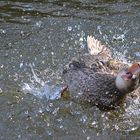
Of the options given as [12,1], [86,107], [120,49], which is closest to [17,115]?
[86,107]

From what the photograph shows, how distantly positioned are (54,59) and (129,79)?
2387 millimetres

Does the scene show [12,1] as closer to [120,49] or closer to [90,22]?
[90,22]

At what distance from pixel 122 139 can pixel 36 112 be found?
1.13 meters

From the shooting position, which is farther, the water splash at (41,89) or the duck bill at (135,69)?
the water splash at (41,89)

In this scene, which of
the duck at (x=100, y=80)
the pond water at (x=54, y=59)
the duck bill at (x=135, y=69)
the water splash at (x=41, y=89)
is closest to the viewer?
the duck bill at (x=135, y=69)

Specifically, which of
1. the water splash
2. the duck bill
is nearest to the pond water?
the water splash

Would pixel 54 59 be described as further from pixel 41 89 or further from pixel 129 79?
pixel 129 79

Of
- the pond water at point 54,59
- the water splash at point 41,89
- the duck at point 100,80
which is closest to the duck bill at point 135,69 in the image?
the duck at point 100,80

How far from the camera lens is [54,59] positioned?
7887 mm

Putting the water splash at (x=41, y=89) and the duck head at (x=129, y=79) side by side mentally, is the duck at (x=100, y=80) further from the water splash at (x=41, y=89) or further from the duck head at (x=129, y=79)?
the water splash at (x=41, y=89)

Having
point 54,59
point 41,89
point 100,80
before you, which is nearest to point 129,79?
point 100,80

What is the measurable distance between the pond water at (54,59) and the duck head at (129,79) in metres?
0.41

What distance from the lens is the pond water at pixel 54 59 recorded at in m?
6.26

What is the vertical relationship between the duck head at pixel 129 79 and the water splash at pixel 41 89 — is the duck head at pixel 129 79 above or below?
above
